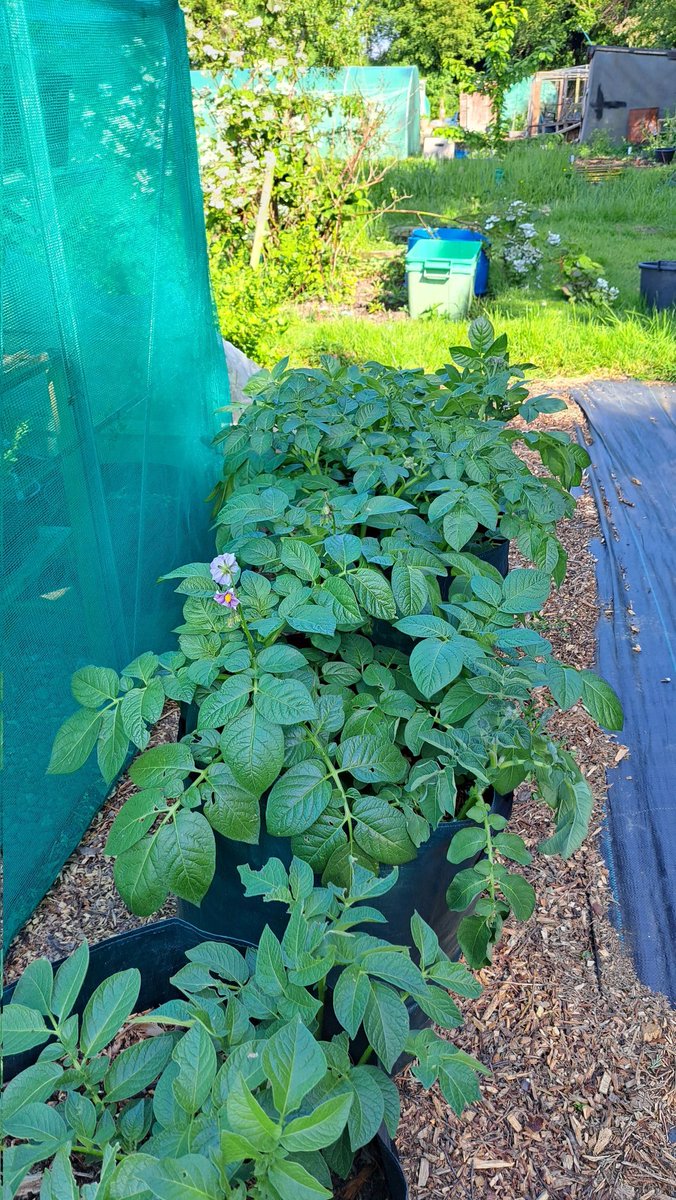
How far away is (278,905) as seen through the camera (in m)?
1.29

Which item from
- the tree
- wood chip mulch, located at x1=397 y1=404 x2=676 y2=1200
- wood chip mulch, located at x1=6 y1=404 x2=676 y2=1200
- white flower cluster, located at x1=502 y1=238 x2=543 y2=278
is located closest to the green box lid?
white flower cluster, located at x1=502 y1=238 x2=543 y2=278

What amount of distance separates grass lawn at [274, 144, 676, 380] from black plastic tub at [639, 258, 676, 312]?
123mm

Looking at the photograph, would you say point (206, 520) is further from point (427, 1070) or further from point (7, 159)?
point (427, 1070)

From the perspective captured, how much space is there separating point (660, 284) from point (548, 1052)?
5349mm

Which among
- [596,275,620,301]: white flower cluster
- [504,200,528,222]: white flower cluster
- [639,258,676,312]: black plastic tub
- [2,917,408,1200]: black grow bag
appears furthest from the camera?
[504,200,528,222]: white flower cluster

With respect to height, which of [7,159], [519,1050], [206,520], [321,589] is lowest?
[519,1050]

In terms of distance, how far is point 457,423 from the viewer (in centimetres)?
195

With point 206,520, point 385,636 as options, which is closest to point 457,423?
point 385,636

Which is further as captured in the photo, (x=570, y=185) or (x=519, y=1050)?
(x=570, y=185)

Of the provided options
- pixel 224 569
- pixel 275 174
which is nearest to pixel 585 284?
pixel 275 174

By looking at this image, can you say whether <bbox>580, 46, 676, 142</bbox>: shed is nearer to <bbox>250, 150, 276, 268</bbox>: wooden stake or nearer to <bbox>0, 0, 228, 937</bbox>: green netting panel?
<bbox>250, 150, 276, 268</bbox>: wooden stake

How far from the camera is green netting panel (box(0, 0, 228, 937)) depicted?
1.54 m

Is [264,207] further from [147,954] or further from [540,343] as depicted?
[147,954]

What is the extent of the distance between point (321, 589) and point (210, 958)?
22.8 inches
